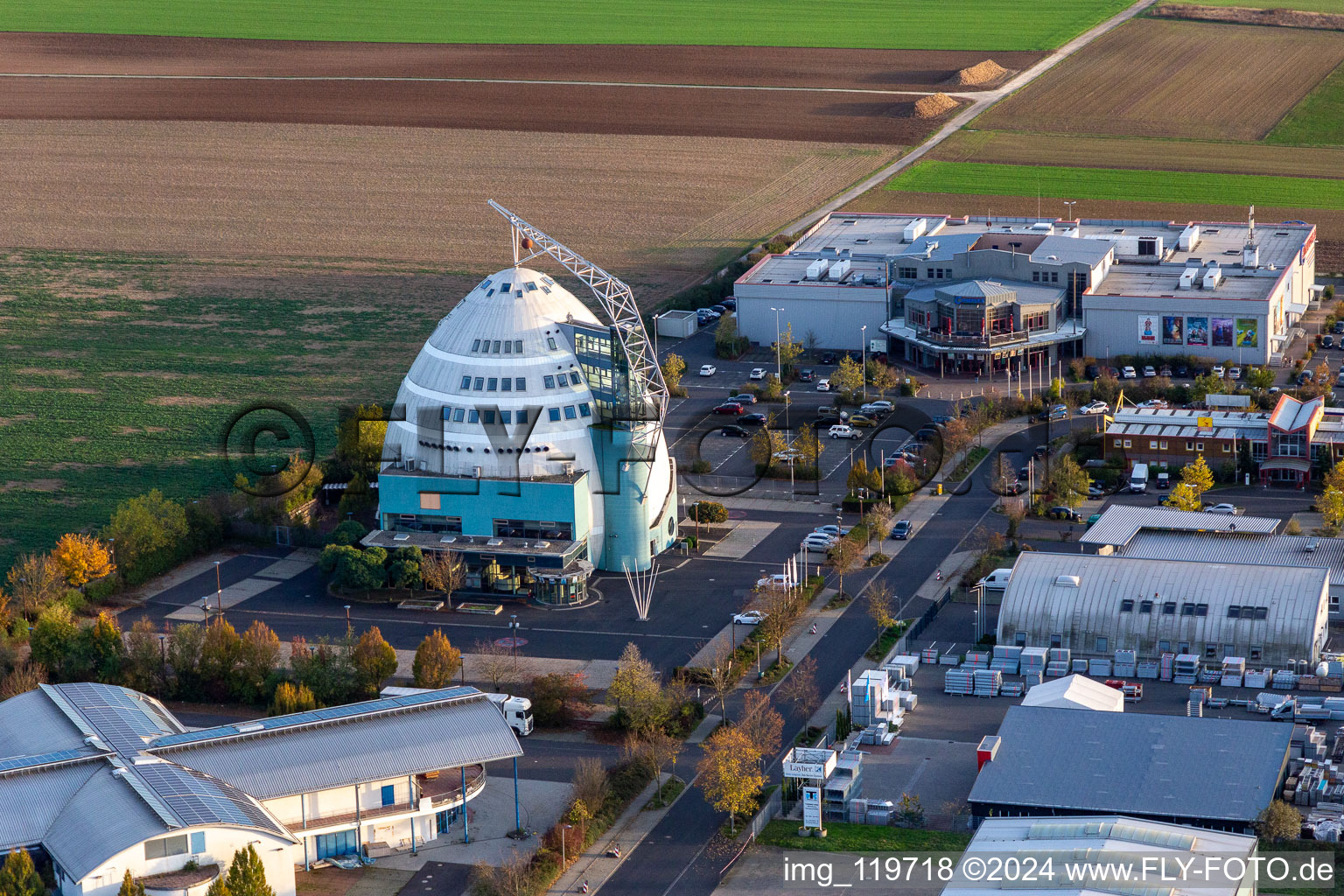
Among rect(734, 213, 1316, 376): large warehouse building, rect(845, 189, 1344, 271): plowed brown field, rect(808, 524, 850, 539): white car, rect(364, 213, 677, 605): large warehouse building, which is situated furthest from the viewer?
rect(845, 189, 1344, 271): plowed brown field

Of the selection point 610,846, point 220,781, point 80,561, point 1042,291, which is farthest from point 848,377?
point 220,781

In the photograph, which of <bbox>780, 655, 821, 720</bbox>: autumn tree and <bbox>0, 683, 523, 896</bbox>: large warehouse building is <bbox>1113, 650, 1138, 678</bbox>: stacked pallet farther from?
<bbox>0, 683, 523, 896</bbox>: large warehouse building

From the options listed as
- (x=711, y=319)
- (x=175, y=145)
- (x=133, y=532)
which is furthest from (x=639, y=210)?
(x=133, y=532)

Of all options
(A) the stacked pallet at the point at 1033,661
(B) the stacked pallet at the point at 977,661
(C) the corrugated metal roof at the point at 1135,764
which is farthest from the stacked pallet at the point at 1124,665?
(C) the corrugated metal roof at the point at 1135,764

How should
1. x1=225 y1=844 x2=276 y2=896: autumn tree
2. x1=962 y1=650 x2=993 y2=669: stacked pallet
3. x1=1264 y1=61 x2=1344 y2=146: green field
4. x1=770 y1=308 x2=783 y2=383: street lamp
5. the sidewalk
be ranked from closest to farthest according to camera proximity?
1. x1=225 y1=844 x2=276 y2=896: autumn tree
2. the sidewalk
3. x1=962 y1=650 x2=993 y2=669: stacked pallet
4. x1=770 y1=308 x2=783 y2=383: street lamp
5. x1=1264 y1=61 x2=1344 y2=146: green field

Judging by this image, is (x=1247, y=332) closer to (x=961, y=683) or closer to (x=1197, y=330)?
(x=1197, y=330)

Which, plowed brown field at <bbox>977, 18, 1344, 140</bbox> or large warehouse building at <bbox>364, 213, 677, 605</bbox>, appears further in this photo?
plowed brown field at <bbox>977, 18, 1344, 140</bbox>

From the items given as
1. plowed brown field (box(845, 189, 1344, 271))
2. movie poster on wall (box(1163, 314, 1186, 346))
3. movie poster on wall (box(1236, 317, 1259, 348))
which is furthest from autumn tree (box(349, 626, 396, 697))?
plowed brown field (box(845, 189, 1344, 271))
